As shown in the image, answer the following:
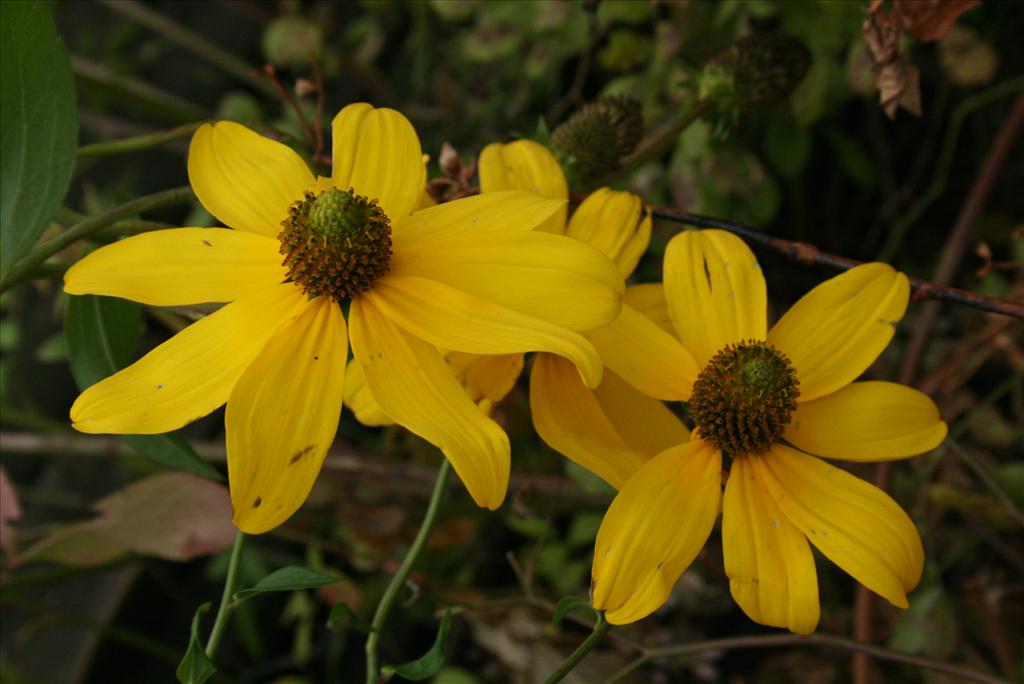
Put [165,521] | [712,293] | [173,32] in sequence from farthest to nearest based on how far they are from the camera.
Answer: [173,32], [165,521], [712,293]

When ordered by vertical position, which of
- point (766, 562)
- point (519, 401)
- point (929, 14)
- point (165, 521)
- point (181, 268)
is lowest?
point (165, 521)

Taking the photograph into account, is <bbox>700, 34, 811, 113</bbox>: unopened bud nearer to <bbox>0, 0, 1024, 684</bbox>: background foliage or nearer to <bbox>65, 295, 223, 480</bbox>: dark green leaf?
<bbox>0, 0, 1024, 684</bbox>: background foliage

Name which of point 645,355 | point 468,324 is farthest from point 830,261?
point 468,324

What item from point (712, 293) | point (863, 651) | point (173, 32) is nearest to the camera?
point (712, 293)

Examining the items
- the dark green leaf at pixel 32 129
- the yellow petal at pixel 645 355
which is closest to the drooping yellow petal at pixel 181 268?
the dark green leaf at pixel 32 129

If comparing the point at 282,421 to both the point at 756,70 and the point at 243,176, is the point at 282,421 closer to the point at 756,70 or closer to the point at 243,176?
the point at 243,176

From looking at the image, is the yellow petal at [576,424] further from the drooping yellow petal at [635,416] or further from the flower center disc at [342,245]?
the flower center disc at [342,245]

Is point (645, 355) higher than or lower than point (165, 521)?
higher
